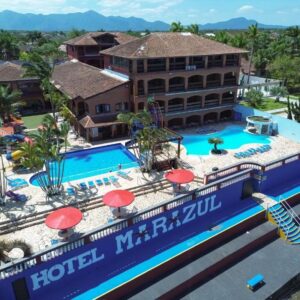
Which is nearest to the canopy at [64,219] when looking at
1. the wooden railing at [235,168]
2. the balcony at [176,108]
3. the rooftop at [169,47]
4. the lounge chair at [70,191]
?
the lounge chair at [70,191]

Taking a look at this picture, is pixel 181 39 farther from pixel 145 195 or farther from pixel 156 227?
pixel 156 227

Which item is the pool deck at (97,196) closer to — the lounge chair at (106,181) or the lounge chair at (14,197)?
the lounge chair at (14,197)

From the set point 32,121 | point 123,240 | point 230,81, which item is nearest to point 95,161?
point 123,240

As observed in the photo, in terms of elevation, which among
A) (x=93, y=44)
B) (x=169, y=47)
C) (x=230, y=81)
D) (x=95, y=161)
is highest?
(x=169, y=47)

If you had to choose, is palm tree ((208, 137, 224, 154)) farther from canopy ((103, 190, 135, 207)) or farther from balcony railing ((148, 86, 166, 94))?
canopy ((103, 190, 135, 207))

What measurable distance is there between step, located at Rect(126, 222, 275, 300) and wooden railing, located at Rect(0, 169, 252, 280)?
3.53 m

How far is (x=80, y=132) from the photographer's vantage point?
39.8 meters

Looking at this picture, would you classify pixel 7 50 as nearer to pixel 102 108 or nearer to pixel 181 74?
pixel 102 108

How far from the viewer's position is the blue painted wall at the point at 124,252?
50.1ft

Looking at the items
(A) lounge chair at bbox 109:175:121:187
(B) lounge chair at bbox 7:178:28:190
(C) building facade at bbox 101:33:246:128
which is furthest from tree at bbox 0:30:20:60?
(A) lounge chair at bbox 109:175:121:187

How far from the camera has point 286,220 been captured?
22.3 meters

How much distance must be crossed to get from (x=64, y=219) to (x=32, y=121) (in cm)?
3145

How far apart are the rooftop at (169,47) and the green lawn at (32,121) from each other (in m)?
14.8

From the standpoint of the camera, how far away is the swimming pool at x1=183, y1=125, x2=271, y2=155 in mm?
36106
